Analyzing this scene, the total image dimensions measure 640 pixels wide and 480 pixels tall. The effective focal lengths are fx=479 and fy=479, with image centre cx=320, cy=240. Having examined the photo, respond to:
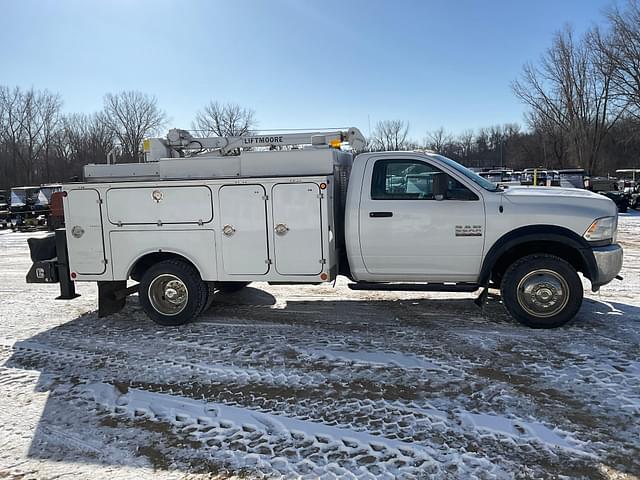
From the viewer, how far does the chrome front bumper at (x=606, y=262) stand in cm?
564

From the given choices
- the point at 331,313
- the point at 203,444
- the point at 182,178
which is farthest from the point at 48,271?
the point at 203,444

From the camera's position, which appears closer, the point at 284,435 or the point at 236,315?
the point at 284,435

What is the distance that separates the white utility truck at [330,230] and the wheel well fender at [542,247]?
15 mm

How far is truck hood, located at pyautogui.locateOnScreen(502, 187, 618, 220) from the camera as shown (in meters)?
5.70

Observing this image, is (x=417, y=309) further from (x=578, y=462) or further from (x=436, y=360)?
(x=578, y=462)

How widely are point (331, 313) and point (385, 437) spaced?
3386 mm

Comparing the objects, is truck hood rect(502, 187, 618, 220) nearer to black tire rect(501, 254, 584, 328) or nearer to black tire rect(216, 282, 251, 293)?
black tire rect(501, 254, 584, 328)

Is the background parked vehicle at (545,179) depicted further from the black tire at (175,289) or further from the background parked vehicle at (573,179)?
the black tire at (175,289)

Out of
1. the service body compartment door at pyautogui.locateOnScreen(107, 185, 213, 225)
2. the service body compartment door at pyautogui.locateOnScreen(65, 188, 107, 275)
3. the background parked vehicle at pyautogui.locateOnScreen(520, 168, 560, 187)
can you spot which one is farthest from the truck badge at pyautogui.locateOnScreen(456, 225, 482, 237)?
the background parked vehicle at pyautogui.locateOnScreen(520, 168, 560, 187)

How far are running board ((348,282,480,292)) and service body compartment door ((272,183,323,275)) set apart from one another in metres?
0.74

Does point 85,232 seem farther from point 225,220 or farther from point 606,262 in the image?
point 606,262

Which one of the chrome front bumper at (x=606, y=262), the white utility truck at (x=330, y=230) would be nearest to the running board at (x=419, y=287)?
the white utility truck at (x=330, y=230)

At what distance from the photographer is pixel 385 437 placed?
Answer: 3561 mm

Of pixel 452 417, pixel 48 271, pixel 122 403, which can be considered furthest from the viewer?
pixel 48 271
